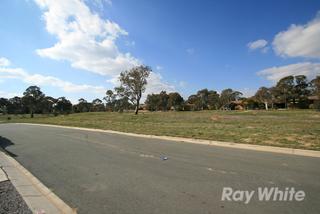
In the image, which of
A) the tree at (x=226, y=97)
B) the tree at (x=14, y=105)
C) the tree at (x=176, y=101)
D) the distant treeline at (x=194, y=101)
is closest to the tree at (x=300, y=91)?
the distant treeline at (x=194, y=101)

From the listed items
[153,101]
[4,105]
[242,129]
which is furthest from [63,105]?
[242,129]

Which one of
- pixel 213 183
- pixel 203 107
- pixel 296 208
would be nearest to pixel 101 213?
pixel 213 183

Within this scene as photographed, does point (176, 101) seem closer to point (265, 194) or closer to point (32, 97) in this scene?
point (32, 97)

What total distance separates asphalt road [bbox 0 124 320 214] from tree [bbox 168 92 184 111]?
3736 inches

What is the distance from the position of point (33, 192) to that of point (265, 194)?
17.1ft

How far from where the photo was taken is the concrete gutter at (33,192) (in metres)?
4.98

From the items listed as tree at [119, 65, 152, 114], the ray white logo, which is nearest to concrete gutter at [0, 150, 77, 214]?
the ray white logo

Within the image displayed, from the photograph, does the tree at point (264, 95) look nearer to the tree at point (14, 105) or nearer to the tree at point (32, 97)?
the tree at point (32, 97)

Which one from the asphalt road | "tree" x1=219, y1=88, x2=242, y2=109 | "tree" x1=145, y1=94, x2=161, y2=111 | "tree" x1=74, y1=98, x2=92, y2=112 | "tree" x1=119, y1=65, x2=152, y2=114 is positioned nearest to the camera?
the asphalt road

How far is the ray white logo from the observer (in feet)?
17.0

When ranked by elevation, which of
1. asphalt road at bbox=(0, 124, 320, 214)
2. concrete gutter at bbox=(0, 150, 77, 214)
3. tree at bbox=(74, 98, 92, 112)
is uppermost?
tree at bbox=(74, 98, 92, 112)

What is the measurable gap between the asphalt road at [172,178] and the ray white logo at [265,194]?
0.11 meters

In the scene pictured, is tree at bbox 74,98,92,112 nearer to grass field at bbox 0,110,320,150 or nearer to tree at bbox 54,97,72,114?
tree at bbox 54,97,72,114

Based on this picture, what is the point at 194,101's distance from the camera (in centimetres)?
10938
